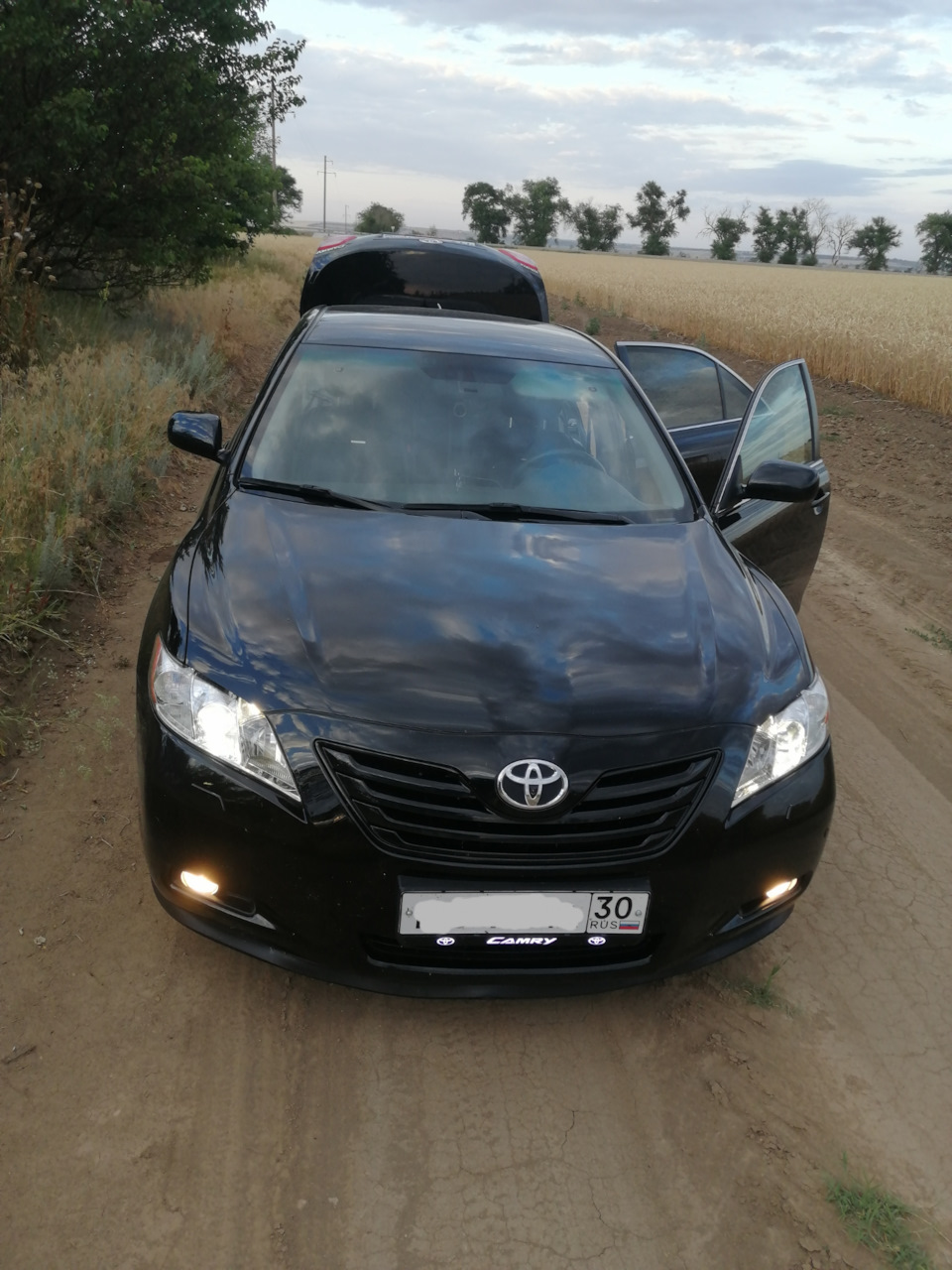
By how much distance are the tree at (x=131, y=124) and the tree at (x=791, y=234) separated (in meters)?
99.5

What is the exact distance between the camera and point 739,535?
428 cm

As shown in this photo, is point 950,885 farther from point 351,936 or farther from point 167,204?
point 167,204

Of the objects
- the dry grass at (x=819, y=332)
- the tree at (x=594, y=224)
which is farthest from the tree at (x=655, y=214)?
the dry grass at (x=819, y=332)

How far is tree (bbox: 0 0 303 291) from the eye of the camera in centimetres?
878

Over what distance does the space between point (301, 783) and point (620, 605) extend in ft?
3.26

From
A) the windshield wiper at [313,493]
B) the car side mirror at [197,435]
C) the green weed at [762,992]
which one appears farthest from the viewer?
the car side mirror at [197,435]

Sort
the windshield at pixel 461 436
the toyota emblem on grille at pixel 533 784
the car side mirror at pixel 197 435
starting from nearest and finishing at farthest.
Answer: the toyota emblem on grille at pixel 533 784 → the windshield at pixel 461 436 → the car side mirror at pixel 197 435

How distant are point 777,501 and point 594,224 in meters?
110

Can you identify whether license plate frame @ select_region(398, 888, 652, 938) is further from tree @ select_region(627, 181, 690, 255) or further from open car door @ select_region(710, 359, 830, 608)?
tree @ select_region(627, 181, 690, 255)

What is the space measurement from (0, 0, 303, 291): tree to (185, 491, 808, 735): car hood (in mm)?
7524

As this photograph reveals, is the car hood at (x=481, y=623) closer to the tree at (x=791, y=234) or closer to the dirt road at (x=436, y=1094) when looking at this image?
the dirt road at (x=436, y=1094)

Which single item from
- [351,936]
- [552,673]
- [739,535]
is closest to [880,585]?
[739,535]

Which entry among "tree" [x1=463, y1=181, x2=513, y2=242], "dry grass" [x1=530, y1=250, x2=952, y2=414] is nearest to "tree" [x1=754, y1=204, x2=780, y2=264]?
"tree" [x1=463, y1=181, x2=513, y2=242]

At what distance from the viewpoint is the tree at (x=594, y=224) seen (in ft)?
345
